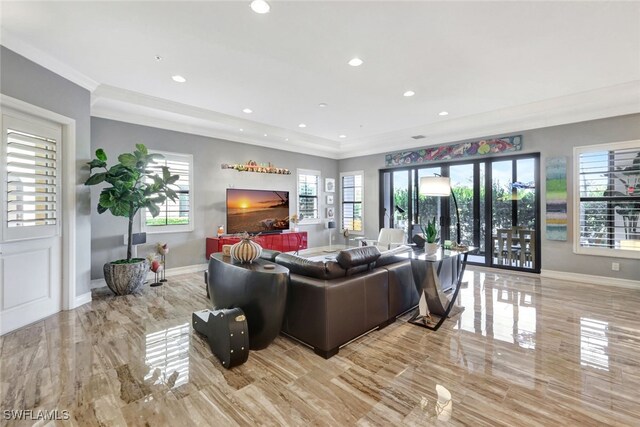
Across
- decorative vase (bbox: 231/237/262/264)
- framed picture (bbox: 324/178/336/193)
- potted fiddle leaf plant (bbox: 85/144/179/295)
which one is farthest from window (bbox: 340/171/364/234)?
decorative vase (bbox: 231/237/262/264)

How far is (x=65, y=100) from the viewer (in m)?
3.58

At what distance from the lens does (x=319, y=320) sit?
2531 millimetres

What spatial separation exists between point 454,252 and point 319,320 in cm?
202

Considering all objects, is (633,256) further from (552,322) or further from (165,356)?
(165,356)

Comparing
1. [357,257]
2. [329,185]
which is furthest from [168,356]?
[329,185]

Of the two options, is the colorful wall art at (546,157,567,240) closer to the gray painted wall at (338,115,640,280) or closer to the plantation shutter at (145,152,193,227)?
the gray painted wall at (338,115,640,280)

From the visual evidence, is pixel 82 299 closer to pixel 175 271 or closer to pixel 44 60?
pixel 175 271

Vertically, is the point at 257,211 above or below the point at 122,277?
above

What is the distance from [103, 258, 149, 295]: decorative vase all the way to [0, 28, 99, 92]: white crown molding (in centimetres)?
250

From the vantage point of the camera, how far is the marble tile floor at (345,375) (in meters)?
1.84

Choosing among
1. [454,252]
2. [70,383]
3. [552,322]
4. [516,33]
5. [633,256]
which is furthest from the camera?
[633,256]

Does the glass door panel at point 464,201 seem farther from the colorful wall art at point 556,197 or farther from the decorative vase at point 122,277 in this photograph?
the decorative vase at point 122,277

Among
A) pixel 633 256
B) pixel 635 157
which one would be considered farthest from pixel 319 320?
pixel 635 157

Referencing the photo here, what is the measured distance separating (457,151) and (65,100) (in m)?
6.83
